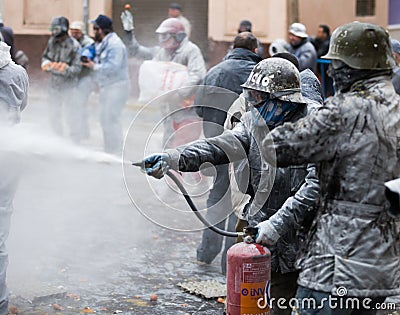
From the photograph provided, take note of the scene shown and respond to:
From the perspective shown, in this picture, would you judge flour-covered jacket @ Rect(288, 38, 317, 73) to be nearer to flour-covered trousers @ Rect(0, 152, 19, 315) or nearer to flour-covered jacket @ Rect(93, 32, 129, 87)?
flour-covered jacket @ Rect(93, 32, 129, 87)

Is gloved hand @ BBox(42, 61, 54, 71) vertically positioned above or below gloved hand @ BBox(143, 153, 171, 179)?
below

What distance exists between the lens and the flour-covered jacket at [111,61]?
39.0ft

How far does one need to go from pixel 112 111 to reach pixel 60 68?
1.43 meters

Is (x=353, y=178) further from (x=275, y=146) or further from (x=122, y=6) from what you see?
(x=122, y=6)

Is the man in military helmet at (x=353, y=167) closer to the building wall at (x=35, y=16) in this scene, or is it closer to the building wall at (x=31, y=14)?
the building wall at (x=35, y=16)

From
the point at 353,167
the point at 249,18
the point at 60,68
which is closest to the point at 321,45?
the point at 249,18

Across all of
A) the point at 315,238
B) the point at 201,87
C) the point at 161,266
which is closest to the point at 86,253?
the point at 161,266

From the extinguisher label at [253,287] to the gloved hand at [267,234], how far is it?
0.74 ft

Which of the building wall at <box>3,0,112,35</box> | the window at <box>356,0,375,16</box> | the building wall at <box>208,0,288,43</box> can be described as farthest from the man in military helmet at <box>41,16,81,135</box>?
the window at <box>356,0,375,16</box>

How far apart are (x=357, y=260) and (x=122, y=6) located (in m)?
17.4

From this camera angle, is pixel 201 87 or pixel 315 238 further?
pixel 201 87

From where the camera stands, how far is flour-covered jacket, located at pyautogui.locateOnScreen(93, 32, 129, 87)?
11.9 m

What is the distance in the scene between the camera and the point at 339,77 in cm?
365

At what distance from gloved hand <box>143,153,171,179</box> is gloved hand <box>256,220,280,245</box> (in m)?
0.59
